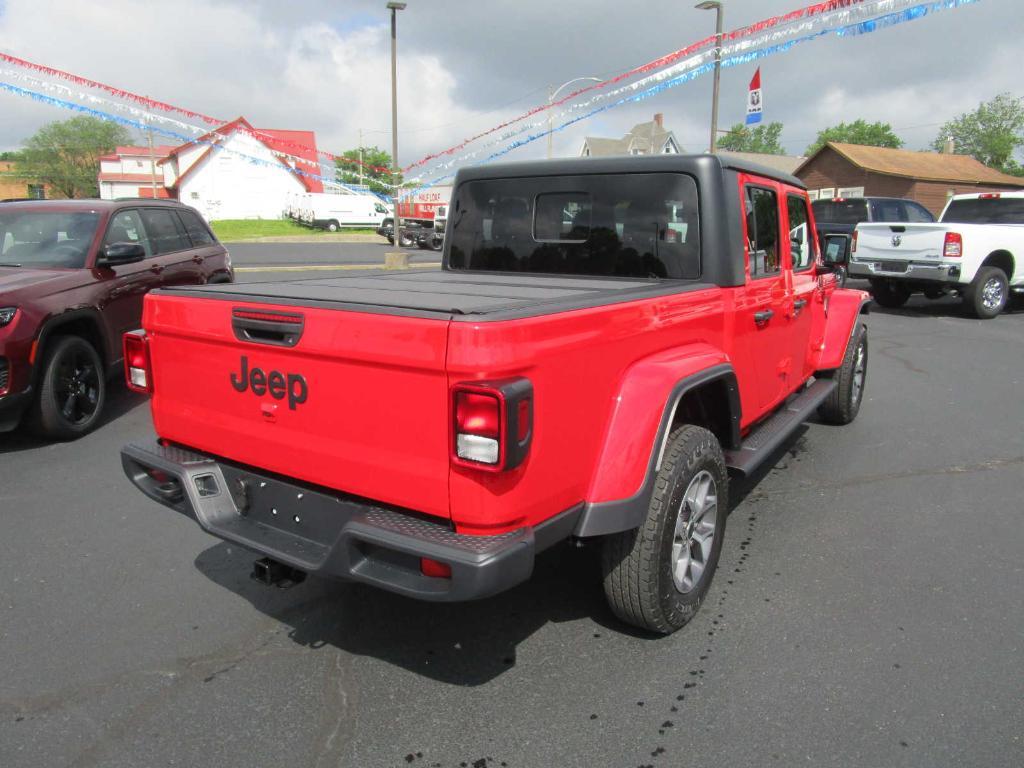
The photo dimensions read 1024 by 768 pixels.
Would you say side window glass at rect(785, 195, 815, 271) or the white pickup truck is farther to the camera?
the white pickup truck

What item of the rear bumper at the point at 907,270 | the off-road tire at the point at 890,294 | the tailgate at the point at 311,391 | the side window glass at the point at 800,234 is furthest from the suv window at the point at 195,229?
the off-road tire at the point at 890,294

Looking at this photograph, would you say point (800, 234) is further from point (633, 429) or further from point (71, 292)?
point (71, 292)

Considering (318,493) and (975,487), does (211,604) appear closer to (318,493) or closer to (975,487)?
(318,493)

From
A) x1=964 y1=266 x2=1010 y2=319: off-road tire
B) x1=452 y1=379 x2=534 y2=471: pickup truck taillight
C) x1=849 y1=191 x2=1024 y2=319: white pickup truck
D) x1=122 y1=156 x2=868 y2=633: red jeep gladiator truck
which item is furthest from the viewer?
x1=964 y1=266 x2=1010 y2=319: off-road tire

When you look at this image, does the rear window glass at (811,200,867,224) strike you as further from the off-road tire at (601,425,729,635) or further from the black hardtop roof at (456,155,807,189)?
the off-road tire at (601,425,729,635)

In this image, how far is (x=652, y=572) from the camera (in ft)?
9.05

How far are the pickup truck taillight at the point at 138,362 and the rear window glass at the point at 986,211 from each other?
1385 cm

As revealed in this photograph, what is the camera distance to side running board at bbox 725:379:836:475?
3475 mm

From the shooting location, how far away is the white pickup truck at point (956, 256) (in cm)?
1124

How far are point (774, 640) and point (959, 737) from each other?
28.1 inches

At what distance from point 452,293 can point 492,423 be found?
0.99m

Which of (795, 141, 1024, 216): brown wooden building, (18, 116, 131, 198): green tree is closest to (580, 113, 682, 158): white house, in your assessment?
(795, 141, 1024, 216): brown wooden building

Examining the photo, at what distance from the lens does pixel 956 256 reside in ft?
36.8

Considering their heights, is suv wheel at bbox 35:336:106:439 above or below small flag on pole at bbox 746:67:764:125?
below
